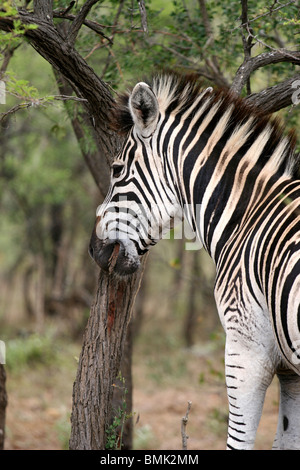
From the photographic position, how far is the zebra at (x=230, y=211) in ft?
12.1

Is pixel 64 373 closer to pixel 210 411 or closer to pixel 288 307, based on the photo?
pixel 210 411

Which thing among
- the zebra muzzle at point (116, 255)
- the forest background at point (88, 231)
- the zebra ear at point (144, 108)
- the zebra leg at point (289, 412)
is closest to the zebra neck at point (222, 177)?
the zebra ear at point (144, 108)

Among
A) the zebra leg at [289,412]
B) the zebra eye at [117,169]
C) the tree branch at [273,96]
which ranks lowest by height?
the zebra leg at [289,412]

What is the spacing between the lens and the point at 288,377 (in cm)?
408

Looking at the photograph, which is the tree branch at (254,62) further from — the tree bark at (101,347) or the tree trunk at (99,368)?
the tree trunk at (99,368)

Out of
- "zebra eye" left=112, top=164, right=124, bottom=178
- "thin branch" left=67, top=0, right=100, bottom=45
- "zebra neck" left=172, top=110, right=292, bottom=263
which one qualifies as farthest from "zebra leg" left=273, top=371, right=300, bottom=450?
"thin branch" left=67, top=0, right=100, bottom=45

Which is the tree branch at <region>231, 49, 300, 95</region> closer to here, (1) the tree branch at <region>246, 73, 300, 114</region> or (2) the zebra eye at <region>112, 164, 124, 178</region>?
(1) the tree branch at <region>246, 73, 300, 114</region>

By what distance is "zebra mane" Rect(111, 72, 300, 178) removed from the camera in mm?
3975

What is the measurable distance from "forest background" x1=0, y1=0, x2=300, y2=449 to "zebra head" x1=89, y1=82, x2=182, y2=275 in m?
0.74

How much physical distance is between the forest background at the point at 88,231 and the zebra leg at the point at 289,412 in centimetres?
116

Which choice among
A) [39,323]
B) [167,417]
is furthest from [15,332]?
[167,417]

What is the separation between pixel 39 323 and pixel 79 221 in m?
3.77

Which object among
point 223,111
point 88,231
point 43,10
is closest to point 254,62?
point 223,111

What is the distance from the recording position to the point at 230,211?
4.04m
